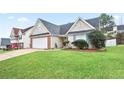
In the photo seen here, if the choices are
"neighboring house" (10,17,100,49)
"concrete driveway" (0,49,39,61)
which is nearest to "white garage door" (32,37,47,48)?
"neighboring house" (10,17,100,49)

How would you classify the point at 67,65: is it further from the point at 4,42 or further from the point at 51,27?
the point at 4,42

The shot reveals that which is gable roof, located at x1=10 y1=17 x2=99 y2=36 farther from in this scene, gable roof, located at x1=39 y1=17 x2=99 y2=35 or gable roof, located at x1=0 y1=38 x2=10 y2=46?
gable roof, located at x1=0 y1=38 x2=10 y2=46

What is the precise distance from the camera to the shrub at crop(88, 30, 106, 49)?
512 cm

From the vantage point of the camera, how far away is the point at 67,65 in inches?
182

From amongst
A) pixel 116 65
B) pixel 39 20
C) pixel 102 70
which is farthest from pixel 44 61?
pixel 116 65

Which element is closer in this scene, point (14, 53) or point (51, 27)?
point (14, 53)

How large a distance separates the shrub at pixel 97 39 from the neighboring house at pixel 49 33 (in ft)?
0.54

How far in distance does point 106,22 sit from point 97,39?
0.53m

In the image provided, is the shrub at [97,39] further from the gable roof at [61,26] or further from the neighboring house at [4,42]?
the neighboring house at [4,42]

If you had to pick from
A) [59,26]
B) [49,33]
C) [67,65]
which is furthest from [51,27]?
[67,65]

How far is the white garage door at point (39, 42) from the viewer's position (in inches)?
211

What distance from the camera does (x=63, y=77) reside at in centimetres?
429

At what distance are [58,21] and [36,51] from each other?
40.5 inches
